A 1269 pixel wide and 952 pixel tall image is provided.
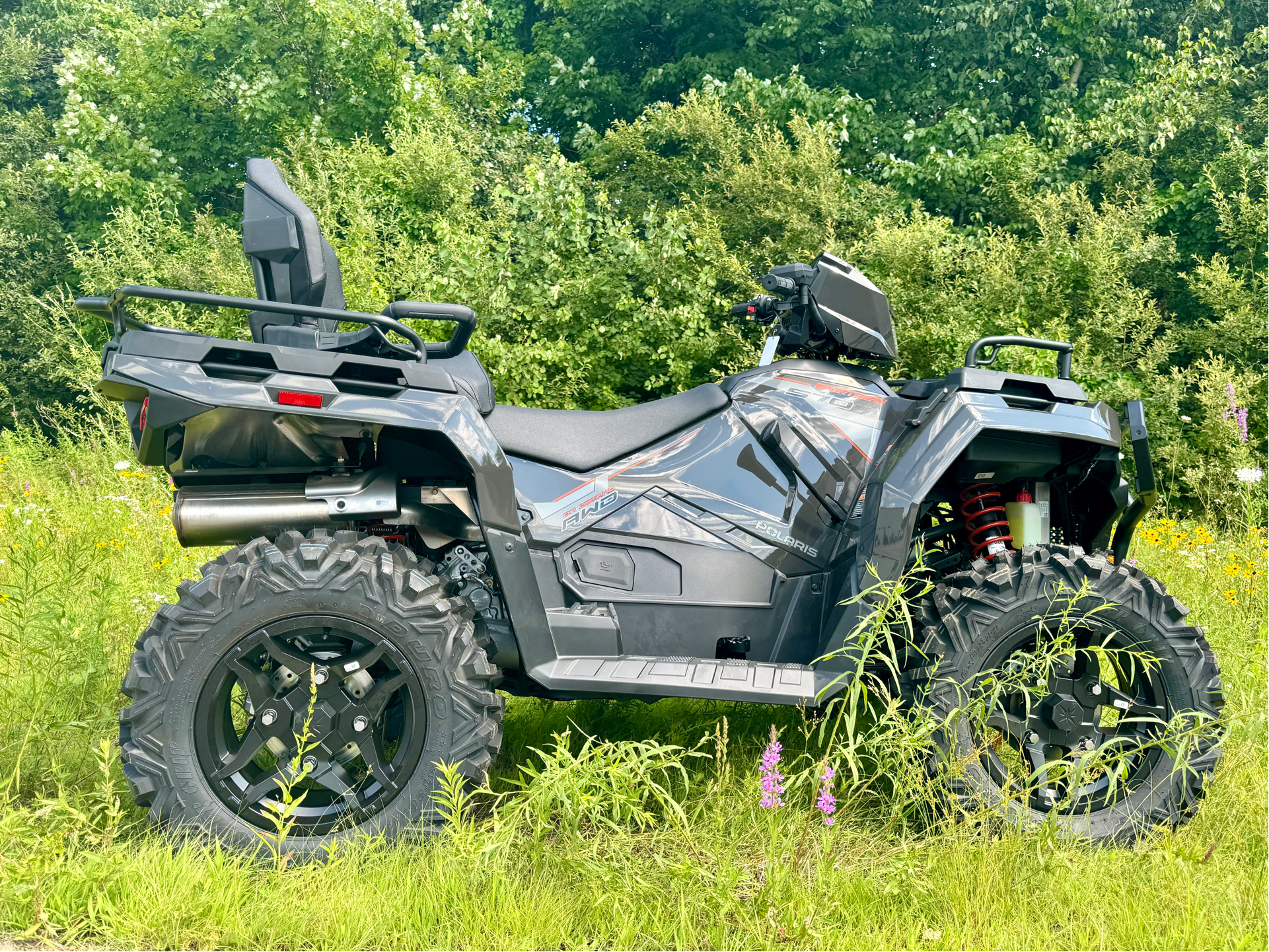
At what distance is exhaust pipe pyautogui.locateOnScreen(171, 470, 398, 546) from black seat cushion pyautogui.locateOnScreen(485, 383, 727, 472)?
1.31 ft

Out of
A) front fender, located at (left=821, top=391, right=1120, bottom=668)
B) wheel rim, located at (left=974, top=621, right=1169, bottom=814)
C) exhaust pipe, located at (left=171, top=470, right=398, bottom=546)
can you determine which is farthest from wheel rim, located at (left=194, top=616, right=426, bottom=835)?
wheel rim, located at (left=974, top=621, right=1169, bottom=814)

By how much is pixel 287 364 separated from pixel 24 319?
1477cm

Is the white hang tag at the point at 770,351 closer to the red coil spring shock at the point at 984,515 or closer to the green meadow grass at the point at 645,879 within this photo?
the red coil spring shock at the point at 984,515

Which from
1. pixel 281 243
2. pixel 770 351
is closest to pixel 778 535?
pixel 770 351

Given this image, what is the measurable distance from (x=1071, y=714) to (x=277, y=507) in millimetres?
2349

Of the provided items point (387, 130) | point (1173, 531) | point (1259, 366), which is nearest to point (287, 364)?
point (1173, 531)

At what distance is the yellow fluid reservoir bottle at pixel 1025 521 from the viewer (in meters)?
3.02

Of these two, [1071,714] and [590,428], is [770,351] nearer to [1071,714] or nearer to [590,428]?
[590,428]

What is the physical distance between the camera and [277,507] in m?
2.65

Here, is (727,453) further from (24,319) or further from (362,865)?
(24,319)

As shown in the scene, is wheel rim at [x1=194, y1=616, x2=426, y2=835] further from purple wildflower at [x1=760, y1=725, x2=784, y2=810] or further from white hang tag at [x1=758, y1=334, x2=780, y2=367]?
white hang tag at [x1=758, y1=334, x2=780, y2=367]

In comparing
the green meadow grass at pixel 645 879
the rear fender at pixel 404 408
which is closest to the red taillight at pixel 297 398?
the rear fender at pixel 404 408

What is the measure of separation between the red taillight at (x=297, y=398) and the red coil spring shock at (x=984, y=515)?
202 centimetres

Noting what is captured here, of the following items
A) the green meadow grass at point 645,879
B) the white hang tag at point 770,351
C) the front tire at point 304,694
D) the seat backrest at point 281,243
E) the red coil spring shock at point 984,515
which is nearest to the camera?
the green meadow grass at point 645,879
